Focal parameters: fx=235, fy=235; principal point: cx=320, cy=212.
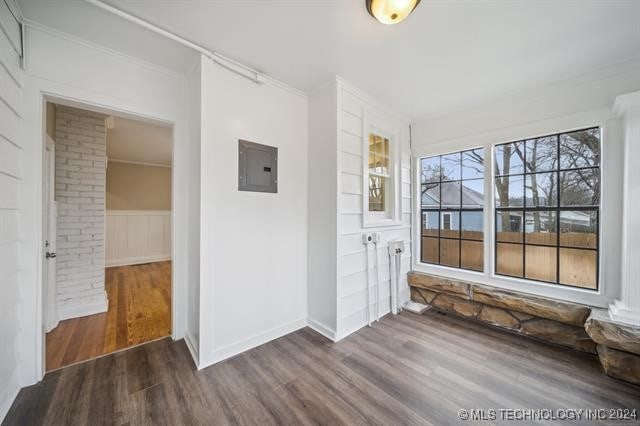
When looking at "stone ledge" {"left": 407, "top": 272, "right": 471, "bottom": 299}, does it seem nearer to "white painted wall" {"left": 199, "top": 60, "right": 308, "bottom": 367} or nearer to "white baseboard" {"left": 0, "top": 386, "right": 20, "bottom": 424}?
"white painted wall" {"left": 199, "top": 60, "right": 308, "bottom": 367}

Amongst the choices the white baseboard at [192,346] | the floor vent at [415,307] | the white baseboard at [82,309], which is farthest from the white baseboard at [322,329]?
the white baseboard at [82,309]

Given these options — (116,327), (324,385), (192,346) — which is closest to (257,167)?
(192,346)

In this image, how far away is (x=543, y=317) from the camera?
2.50m

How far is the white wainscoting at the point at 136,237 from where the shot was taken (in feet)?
19.7

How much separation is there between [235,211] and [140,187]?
19.7ft

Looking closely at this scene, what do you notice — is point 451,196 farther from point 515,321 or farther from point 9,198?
point 9,198

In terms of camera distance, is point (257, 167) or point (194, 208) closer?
point (194, 208)

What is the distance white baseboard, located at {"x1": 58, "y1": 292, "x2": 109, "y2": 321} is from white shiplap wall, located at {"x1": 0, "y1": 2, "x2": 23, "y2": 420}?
5.10ft

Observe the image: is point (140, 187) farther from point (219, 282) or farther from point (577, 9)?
point (577, 9)

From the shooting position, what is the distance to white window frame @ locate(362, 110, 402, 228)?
2865 mm

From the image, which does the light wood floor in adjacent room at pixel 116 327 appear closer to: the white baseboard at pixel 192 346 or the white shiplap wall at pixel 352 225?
the white baseboard at pixel 192 346

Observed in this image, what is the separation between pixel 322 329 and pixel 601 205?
123 inches

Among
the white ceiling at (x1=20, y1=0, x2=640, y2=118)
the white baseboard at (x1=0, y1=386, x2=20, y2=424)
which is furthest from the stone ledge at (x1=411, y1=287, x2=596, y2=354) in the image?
the white baseboard at (x1=0, y1=386, x2=20, y2=424)

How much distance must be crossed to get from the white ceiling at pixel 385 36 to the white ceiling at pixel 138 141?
1.64 m
